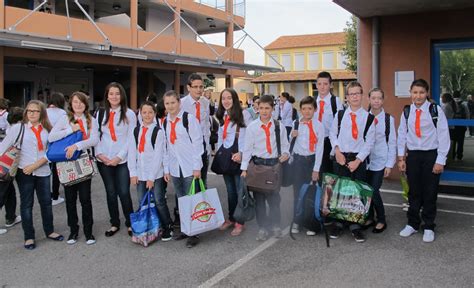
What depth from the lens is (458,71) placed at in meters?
7.52

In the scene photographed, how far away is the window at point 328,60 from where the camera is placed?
48.7 meters

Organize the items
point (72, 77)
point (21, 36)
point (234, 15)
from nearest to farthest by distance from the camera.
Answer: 1. point (21, 36)
2. point (72, 77)
3. point (234, 15)

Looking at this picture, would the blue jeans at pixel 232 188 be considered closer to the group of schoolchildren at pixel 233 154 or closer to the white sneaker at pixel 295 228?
the group of schoolchildren at pixel 233 154

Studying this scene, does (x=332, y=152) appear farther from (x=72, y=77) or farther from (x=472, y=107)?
(x=72, y=77)

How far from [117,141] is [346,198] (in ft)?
9.09

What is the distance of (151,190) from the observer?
15.9ft

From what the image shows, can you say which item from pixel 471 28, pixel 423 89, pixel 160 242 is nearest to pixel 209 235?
pixel 160 242

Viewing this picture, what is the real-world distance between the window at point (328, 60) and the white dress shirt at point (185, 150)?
46252mm

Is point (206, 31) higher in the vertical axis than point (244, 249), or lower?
higher

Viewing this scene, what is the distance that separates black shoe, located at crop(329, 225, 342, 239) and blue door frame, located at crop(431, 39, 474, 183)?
364cm

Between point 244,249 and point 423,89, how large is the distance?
9.06 feet

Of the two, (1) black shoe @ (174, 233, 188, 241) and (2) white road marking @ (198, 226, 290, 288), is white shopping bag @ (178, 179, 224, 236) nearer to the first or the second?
(1) black shoe @ (174, 233, 188, 241)

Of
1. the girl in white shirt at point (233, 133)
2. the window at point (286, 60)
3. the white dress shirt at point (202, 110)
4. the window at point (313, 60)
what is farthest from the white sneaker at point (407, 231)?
the window at point (286, 60)

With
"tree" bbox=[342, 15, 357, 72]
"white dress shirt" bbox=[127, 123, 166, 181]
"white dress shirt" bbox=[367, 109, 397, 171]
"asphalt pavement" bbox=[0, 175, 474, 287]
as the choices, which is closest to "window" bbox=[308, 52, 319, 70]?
"tree" bbox=[342, 15, 357, 72]
